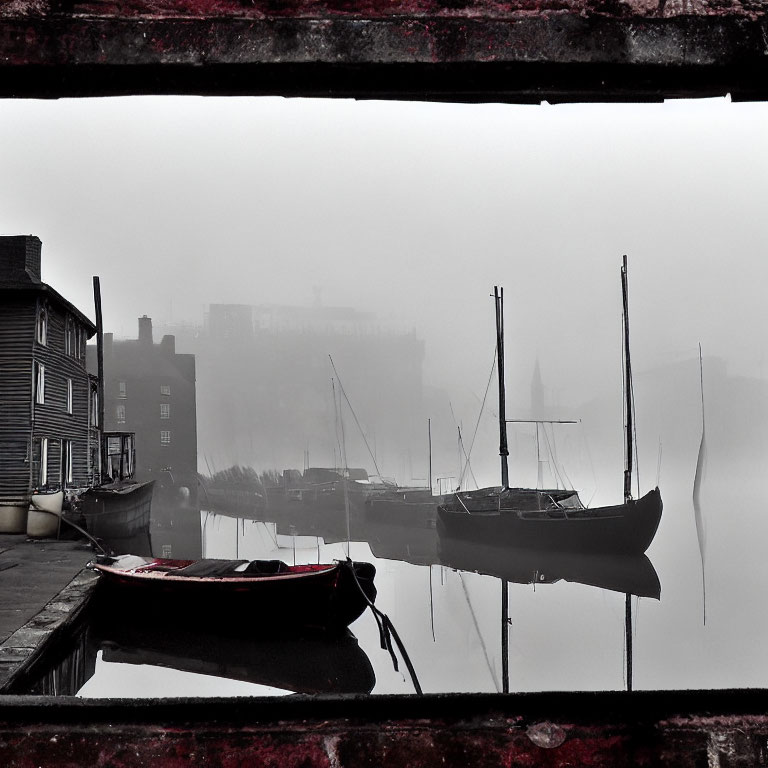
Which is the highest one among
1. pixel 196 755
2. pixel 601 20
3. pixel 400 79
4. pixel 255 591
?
pixel 601 20

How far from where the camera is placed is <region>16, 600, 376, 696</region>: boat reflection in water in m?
10.8

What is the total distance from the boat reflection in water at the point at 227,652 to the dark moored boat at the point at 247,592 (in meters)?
0.34

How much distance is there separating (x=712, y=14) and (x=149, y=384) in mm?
46564

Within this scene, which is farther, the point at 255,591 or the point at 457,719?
the point at 255,591

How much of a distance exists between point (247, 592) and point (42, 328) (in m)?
13.9

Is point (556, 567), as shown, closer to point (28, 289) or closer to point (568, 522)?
point (568, 522)

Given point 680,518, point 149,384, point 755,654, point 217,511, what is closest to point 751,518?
point 680,518

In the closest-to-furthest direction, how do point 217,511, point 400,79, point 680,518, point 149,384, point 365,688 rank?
1. point 400,79
2. point 365,688
3. point 149,384
4. point 680,518
5. point 217,511

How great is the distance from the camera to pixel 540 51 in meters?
1.47

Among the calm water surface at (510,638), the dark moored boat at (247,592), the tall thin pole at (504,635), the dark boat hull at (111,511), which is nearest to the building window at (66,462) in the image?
the dark boat hull at (111,511)

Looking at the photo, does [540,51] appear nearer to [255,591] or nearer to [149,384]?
[255,591]

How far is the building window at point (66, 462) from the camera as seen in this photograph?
73.2 feet

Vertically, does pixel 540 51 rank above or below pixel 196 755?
above

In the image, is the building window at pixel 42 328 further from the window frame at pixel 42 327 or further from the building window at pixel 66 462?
the building window at pixel 66 462
